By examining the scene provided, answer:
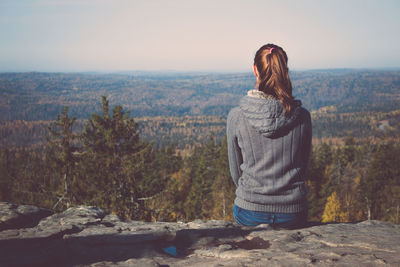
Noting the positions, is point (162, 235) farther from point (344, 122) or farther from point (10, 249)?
point (344, 122)

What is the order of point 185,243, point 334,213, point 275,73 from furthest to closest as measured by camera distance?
point 334,213
point 185,243
point 275,73

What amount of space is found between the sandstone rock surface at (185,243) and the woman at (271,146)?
1.55ft

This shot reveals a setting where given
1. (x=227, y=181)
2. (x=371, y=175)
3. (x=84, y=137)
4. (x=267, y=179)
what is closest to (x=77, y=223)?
(x=267, y=179)

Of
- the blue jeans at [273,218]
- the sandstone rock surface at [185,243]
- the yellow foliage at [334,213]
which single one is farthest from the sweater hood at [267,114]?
the yellow foliage at [334,213]

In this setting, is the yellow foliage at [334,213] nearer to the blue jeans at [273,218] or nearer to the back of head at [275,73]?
the blue jeans at [273,218]

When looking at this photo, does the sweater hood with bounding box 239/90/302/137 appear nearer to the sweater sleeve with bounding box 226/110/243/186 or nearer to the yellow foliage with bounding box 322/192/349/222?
the sweater sleeve with bounding box 226/110/243/186

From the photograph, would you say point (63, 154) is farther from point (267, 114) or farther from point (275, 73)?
point (275, 73)

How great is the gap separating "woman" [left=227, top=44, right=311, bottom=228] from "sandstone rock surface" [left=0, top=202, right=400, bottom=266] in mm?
473

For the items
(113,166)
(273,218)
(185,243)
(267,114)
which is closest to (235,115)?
(267,114)

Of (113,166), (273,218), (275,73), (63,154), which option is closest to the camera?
(275,73)

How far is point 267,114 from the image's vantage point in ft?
10.6

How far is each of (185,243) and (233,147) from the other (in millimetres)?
1645

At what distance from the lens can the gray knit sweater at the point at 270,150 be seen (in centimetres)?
327

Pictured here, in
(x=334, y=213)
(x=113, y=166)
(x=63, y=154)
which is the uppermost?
(x=63, y=154)
